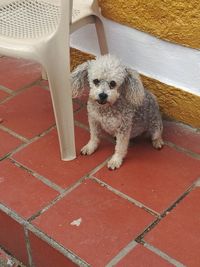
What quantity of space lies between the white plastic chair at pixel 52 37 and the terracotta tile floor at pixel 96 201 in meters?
0.20

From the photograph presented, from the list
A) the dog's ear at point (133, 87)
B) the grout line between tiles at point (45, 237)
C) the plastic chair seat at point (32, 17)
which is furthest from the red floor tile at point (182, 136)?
the grout line between tiles at point (45, 237)

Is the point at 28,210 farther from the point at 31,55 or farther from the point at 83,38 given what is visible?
the point at 83,38

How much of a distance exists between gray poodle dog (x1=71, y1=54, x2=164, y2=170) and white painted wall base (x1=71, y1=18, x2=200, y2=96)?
0.63ft

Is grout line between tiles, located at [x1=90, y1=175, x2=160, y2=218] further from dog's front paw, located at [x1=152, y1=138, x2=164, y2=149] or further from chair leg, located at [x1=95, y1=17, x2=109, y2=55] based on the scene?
chair leg, located at [x1=95, y1=17, x2=109, y2=55]

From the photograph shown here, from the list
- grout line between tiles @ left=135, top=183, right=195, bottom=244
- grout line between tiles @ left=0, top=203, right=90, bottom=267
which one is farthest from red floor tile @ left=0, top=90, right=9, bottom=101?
grout line between tiles @ left=135, top=183, right=195, bottom=244

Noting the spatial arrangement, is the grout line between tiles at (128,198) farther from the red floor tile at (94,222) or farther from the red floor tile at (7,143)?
the red floor tile at (7,143)

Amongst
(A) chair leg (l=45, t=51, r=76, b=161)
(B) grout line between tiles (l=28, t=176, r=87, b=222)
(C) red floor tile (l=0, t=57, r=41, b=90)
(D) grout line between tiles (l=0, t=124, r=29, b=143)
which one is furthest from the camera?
(C) red floor tile (l=0, t=57, r=41, b=90)

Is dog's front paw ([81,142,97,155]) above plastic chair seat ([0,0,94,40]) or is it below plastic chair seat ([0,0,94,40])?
below

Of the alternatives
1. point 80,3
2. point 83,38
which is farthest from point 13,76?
point 80,3

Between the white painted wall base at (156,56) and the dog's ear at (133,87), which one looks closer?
the dog's ear at (133,87)

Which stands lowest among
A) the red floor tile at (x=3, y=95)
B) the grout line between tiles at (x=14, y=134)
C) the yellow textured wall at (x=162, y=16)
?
the red floor tile at (x=3, y=95)

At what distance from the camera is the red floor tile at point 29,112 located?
2.74 meters

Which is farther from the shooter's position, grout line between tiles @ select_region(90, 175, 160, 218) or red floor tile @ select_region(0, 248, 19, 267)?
red floor tile @ select_region(0, 248, 19, 267)

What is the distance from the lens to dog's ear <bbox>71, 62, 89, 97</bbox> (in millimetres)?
2270
